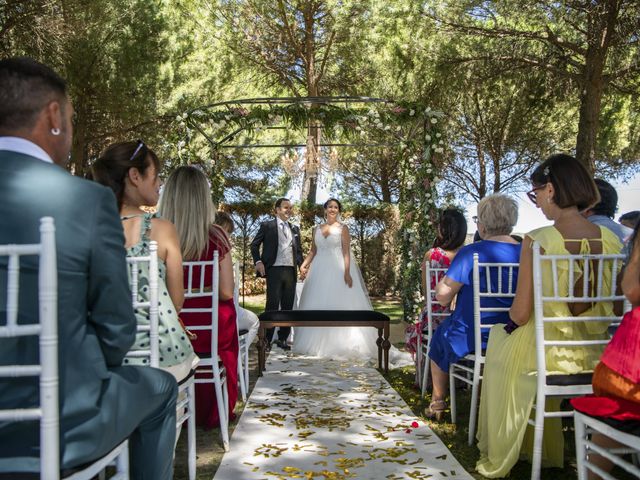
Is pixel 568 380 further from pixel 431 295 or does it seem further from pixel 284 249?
pixel 284 249

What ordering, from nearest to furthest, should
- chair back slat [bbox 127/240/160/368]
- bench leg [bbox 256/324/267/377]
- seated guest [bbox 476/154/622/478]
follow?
chair back slat [bbox 127/240/160/368] → seated guest [bbox 476/154/622/478] → bench leg [bbox 256/324/267/377]

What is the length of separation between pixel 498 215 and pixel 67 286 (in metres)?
3.13

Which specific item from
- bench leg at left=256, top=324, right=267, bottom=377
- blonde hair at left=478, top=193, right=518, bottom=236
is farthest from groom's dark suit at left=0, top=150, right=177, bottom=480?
bench leg at left=256, top=324, right=267, bottom=377

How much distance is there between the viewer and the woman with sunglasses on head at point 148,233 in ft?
8.57

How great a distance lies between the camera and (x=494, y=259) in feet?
12.3

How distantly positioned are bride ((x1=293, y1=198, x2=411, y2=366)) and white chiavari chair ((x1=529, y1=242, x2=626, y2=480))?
12.5 feet

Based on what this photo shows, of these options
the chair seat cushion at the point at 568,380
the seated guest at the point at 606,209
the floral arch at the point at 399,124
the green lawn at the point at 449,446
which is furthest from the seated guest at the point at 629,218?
the floral arch at the point at 399,124

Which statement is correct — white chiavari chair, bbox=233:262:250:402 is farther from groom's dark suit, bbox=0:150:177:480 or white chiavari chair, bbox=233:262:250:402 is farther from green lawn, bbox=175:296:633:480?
groom's dark suit, bbox=0:150:177:480

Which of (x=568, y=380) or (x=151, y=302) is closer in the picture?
(x=151, y=302)

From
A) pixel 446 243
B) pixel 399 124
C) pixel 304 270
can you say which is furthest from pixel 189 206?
pixel 399 124

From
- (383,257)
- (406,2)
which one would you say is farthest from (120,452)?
(383,257)

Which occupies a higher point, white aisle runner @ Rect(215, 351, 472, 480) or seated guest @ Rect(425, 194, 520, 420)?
seated guest @ Rect(425, 194, 520, 420)

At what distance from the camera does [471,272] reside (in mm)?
3822

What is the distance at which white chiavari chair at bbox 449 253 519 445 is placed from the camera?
3.50m
